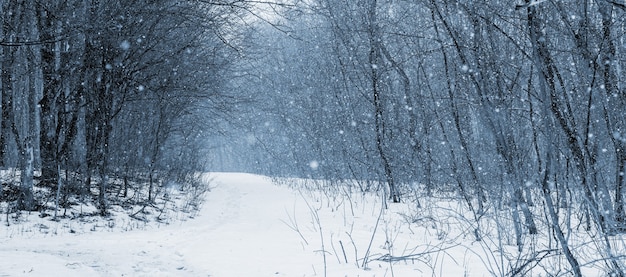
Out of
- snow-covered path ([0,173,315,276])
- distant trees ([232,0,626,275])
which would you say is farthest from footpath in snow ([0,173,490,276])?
distant trees ([232,0,626,275])

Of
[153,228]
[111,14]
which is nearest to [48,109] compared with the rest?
[111,14]

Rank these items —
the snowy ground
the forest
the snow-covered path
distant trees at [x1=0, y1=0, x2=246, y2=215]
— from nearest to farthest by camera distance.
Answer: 1. the snowy ground
2. the snow-covered path
3. the forest
4. distant trees at [x1=0, y1=0, x2=246, y2=215]

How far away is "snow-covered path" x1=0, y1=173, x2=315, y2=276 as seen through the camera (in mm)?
4480

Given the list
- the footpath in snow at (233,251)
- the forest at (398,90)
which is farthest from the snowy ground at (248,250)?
the forest at (398,90)

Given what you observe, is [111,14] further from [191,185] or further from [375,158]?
[191,185]

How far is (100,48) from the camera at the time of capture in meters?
8.82

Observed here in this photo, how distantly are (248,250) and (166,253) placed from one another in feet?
3.37

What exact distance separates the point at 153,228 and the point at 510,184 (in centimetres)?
589

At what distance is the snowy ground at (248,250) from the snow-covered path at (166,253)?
10mm

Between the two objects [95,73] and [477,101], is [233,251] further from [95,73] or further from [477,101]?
[95,73]

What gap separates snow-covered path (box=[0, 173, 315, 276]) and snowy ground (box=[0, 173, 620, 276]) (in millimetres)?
10

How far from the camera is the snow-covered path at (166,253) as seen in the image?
14.7 feet

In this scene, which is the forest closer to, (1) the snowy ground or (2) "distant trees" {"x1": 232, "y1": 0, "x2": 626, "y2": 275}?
(2) "distant trees" {"x1": 232, "y1": 0, "x2": 626, "y2": 275}

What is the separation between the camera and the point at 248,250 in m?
5.42
